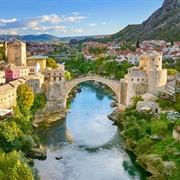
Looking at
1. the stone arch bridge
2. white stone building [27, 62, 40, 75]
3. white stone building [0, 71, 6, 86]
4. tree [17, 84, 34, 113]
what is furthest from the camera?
white stone building [27, 62, 40, 75]

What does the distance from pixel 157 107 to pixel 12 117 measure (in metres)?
9.44

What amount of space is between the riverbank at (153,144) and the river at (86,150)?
55 cm

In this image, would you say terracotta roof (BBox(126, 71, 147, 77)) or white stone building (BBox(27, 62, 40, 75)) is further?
white stone building (BBox(27, 62, 40, 75))

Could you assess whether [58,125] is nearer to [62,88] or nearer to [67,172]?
[62,88]

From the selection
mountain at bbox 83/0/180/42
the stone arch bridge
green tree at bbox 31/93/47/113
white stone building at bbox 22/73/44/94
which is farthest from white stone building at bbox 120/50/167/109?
mountain at bbox 83/0/180/42

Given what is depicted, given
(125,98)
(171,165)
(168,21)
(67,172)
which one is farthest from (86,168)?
(168,21)

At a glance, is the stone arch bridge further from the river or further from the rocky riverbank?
the river

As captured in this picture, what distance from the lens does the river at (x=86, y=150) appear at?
1722 centimetres

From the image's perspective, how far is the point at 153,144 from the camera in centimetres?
→ 1881

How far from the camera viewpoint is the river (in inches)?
678

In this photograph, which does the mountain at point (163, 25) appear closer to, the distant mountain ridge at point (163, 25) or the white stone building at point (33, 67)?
the distant mountain ridge at point (163, 25)

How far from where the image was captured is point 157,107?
2319 centimetres

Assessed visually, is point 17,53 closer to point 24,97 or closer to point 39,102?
point 39,102

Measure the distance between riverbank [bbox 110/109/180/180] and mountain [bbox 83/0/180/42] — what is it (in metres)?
40.4
